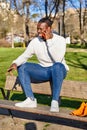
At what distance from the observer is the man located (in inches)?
231

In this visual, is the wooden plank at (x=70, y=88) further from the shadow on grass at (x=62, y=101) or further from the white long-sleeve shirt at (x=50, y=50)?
the shadow on grass at (x=62, y=101)

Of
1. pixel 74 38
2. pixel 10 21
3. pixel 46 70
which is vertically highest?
pixel 46 70

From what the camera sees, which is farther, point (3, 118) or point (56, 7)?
point (56, 7)

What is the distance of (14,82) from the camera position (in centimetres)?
677

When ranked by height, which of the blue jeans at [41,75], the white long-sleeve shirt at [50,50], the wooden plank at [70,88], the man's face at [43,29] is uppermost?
the man's face at [43,29]

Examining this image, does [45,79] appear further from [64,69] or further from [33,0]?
[33,0]

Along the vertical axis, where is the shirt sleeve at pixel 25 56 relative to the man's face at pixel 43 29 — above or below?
below

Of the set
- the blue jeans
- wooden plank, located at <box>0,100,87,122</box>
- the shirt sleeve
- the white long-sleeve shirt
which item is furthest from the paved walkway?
the shirt sleeve

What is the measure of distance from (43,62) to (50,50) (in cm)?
27

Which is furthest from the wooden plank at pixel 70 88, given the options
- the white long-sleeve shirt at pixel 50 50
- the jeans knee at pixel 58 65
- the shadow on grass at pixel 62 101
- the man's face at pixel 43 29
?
the shadow on grass at pixel 62 101

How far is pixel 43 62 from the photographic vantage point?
609 cm

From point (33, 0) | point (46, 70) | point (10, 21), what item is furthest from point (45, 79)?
point (10, 21)

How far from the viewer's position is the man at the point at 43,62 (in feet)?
19.2

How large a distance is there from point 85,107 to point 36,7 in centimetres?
3740
